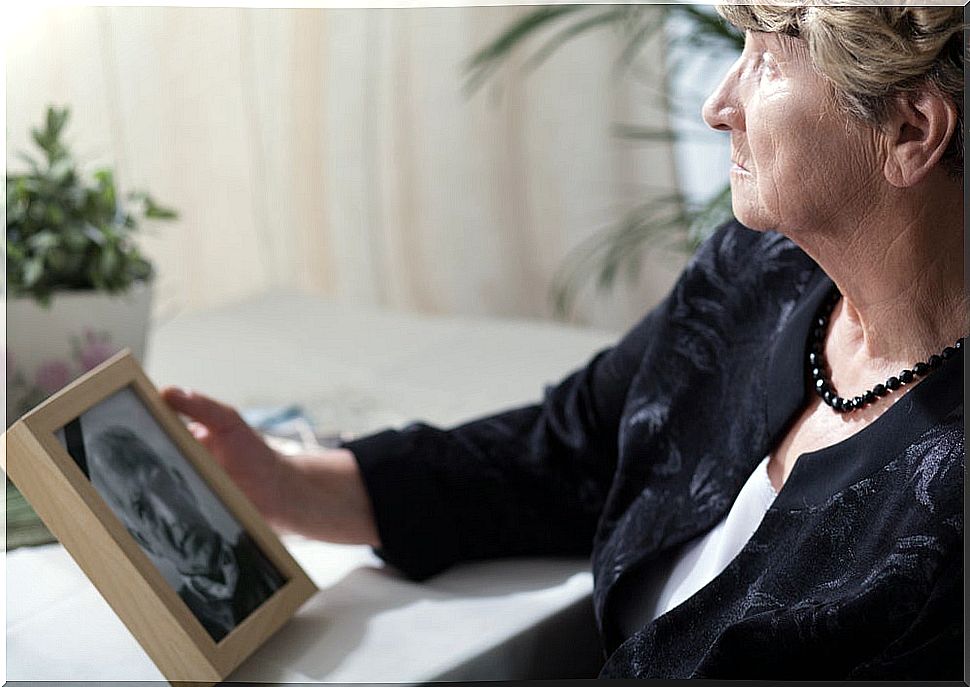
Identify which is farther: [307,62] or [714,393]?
[307,62]

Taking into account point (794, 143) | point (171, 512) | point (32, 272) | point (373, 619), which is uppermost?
point (794, 143)

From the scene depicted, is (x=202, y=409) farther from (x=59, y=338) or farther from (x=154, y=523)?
(x=59, y=338)

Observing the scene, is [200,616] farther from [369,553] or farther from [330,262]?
[330,262]

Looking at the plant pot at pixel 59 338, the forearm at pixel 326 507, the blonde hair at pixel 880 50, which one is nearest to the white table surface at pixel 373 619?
the forearm at pixel 326 507

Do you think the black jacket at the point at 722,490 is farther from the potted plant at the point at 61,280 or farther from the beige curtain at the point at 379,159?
the beige curtain at the point at 379,159

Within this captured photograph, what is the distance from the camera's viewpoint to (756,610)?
745 mm

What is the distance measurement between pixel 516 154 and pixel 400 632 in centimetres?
204

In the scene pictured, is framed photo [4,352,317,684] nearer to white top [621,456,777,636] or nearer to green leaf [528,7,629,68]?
white top [621,456,777,636]

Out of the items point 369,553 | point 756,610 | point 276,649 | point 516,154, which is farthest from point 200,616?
point 516,154

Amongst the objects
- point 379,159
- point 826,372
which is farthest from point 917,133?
point 379,159

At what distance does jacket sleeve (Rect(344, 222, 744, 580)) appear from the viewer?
101cm

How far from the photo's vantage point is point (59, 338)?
1208mm

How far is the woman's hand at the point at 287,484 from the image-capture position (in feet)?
3.26

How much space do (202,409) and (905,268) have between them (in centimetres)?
54
